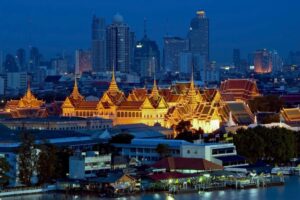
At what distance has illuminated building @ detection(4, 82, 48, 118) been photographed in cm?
2930

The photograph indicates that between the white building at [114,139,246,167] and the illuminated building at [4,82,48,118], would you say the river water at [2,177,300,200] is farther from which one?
the illuminated building at [4,82,48,118]

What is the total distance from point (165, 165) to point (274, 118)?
25.5ft

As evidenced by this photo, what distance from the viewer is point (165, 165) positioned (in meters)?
18.4

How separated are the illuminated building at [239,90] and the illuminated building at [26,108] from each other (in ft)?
18.9

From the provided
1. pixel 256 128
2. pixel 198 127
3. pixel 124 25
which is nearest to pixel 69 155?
pixel 256 128

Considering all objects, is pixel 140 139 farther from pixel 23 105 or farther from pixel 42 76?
pixel 42 76

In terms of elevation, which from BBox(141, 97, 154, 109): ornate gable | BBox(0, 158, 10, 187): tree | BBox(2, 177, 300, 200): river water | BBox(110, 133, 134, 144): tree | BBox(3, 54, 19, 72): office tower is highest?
BBox(3, 54, 19, 72): office tower

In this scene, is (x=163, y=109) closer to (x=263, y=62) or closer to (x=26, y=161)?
(x=26, y=161)

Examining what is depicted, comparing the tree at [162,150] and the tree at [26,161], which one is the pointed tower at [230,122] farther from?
the tree at [26,161]

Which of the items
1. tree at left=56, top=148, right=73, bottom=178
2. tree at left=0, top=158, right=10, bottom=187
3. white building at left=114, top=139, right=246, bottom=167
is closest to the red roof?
white building at left=114, top=139, right=246, bottom=167

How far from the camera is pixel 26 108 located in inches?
1199

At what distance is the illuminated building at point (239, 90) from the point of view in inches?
1246

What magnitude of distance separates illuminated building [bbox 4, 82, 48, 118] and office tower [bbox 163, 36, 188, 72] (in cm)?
4866

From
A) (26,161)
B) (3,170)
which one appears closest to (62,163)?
(26,161)
